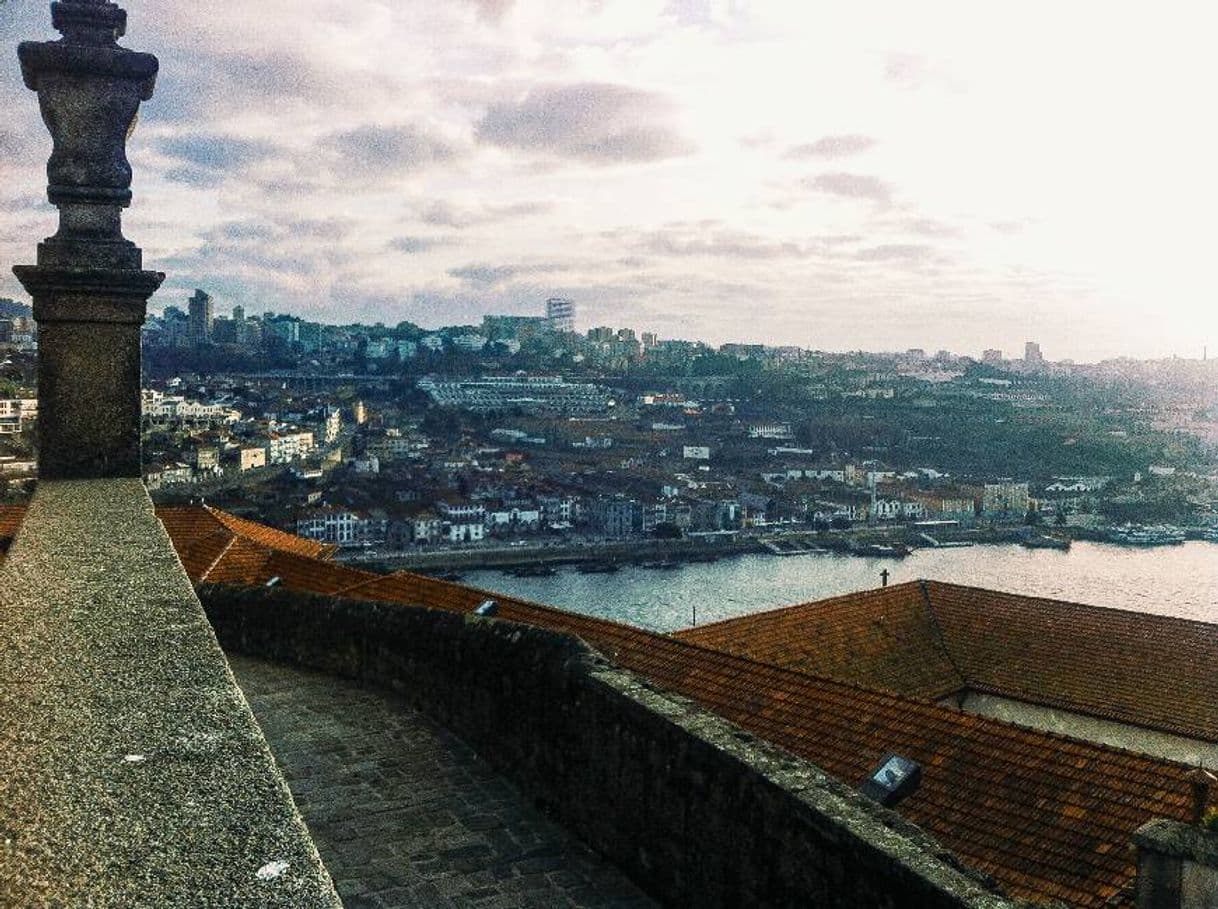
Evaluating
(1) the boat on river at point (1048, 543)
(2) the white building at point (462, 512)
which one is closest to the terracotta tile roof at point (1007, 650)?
(2) the white building at point (462, 512)

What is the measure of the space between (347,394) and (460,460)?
21.6m

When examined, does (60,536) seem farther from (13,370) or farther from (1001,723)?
(1001,723)

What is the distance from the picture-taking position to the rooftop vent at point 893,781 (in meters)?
6.02

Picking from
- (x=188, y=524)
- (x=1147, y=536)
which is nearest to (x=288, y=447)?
(x=1147, y=536)

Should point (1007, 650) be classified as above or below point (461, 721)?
below

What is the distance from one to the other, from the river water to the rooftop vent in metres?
36.7

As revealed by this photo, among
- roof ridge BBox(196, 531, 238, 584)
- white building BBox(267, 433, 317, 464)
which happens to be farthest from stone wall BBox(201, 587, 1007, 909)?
A: white building BBox(267, 433, 317, 464)

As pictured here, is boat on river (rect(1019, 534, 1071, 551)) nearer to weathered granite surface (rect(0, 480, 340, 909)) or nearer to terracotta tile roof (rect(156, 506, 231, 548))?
terracotta tile roof (rect(156, 506, 231, 548))

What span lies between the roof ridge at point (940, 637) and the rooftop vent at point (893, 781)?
5.09 metres

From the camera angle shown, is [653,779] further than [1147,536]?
No

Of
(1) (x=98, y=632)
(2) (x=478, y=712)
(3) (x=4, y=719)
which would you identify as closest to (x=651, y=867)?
(2) (x=478, y=712)

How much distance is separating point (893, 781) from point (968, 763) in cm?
58

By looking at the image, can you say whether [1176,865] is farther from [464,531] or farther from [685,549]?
[464,531]

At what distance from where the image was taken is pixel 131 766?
1662 mm
